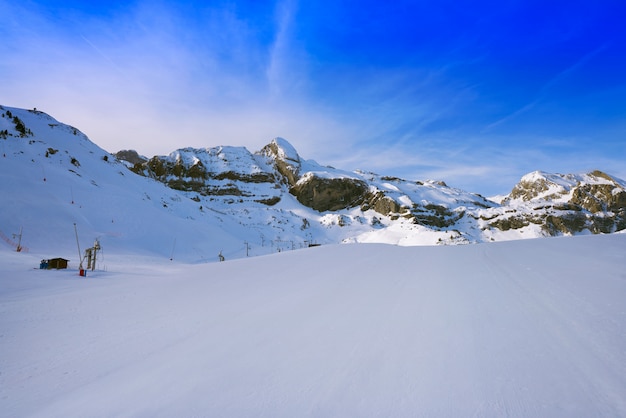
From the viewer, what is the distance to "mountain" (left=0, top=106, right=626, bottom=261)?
3916cm

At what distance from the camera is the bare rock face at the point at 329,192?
543ft

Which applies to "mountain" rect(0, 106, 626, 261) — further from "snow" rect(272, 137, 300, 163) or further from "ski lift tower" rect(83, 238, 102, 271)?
"ski lift tower" rect(83, 238, 102, 271)

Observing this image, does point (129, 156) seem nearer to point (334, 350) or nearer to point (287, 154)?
point (287, 154)

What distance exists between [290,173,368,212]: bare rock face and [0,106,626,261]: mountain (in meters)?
0.55

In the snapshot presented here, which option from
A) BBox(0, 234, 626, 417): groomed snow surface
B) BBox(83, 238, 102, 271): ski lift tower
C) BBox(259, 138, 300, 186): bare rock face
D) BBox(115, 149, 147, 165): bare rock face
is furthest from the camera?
BBox(259, 138, 300, 186): bare rock face

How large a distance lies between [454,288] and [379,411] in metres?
5.30

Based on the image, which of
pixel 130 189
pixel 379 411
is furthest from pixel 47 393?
pixel 130 189

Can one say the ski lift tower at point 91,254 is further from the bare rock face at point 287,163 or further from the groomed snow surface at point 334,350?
the bare rock face at point 287,163

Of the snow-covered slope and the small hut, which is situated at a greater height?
the snow-covered slope

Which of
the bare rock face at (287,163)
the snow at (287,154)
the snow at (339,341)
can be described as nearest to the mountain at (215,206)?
the bare rock face at (287,163)

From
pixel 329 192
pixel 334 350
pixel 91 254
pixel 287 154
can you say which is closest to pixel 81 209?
pixel 91 254

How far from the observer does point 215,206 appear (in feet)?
458

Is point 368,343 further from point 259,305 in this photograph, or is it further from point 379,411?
point 259,305

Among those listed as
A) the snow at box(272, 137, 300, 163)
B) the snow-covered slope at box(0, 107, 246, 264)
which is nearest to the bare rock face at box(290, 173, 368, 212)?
the snow at box(272, 137, 300, 163)
